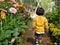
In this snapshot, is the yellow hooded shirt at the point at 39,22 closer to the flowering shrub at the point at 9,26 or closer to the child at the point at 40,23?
the child at the point at 40,23

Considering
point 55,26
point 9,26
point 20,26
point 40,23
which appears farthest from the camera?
point 55,26

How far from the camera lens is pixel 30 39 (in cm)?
885

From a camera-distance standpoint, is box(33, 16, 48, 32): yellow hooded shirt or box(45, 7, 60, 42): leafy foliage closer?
box(33, 16, 48, 32): yellow hooded shirt

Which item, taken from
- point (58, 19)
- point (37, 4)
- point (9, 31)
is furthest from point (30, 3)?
point (9, 31)

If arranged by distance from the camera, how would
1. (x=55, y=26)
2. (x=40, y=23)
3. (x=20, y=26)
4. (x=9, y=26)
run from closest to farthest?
(x=9, y=26), (x=20, y=26), (x=40, y=23), (x=55, y=26)

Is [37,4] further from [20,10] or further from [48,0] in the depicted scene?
[20,10]

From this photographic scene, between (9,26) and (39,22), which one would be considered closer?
(9,26)

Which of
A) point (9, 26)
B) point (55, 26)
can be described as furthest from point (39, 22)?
point (55, 26)

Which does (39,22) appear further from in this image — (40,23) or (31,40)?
(31,40)

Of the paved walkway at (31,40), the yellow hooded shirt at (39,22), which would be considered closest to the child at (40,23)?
the yellow hooded shirt at (39,22)

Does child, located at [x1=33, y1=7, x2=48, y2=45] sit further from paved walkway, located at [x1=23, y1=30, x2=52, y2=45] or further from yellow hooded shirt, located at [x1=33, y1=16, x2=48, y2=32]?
paved walkway, located at [x1=23, y1=30, x2=52, y2=45]

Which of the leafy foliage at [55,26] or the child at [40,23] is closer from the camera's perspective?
the child at [40,23]

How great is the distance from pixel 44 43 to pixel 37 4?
6.60 metres

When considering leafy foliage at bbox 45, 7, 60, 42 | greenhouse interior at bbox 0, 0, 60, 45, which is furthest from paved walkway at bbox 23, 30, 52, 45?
leafy foliage at bbox 45, 7, 60, 42
